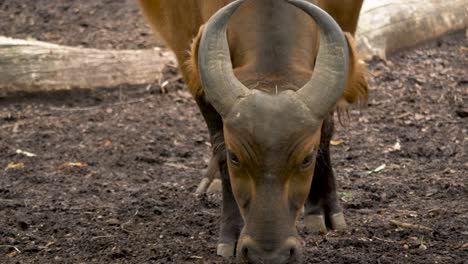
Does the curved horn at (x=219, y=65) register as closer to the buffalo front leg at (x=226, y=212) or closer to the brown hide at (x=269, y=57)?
the brown hide at (x=269, y=57)

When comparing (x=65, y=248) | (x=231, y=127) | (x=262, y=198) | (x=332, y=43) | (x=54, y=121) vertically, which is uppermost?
(x=332, y=43)

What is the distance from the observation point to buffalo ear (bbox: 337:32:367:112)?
219 inches

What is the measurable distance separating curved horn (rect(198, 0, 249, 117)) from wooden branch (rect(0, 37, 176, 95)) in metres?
4.71

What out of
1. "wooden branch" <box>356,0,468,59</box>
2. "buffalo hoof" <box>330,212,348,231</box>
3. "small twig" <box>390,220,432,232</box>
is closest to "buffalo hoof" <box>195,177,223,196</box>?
"buffalo hoof" <box>330,212,348,231</box>

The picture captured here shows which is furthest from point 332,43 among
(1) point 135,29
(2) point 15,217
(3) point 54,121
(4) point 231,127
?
(1) point 135,29

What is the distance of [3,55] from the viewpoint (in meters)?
9.48

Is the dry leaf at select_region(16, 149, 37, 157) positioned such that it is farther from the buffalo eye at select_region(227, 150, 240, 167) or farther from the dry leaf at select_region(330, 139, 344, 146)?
the buffalo eye at select_region(227, 150, 240, 167)

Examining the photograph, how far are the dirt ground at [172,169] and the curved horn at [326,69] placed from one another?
1.15 meters

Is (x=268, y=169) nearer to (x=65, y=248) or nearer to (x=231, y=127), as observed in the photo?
(x=231, y=127)

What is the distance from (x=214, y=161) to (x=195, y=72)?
1703 mm

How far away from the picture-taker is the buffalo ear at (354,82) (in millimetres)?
5570

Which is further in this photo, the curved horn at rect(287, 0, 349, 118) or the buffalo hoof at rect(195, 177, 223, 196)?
the buffalo hoof at rect(195, 177, 223, 196)

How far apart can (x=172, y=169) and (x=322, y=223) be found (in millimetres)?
1839

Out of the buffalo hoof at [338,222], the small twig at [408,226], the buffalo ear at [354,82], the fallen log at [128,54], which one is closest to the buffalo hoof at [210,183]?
the buffalo hoof at [338,222]
